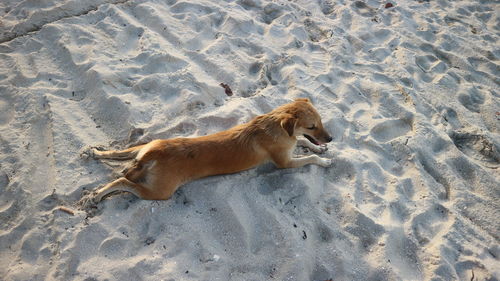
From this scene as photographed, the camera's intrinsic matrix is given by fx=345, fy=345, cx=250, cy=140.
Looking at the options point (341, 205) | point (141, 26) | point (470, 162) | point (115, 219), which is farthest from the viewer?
point (141, 26)

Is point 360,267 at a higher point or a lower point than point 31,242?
lower

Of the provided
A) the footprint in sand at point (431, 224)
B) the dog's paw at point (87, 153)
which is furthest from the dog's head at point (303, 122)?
the dog's paw at point (87, 153)

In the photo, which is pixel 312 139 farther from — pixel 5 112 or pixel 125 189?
pixel 5 112

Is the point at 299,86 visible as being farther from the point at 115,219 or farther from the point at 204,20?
the point at 115,219

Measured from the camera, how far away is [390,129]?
4.93m

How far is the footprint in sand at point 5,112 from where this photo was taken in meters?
4.24

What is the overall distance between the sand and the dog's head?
454mm

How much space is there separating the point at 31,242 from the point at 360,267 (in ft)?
10.7

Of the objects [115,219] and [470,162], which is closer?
[115,219]

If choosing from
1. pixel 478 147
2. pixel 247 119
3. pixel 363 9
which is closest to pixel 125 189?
pixel 247 119

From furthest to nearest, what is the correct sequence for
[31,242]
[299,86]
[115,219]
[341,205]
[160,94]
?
[299,86] < [160,94] < [341,205] < [115,219] < [31,242]

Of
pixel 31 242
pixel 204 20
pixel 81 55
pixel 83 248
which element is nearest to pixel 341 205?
pixel 83 248

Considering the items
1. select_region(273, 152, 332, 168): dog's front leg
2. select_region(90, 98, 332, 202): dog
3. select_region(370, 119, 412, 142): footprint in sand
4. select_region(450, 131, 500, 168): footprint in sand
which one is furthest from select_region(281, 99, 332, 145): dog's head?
select_region(450, 131, 500, 168): footprint in sand

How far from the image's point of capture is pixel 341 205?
399 cm
